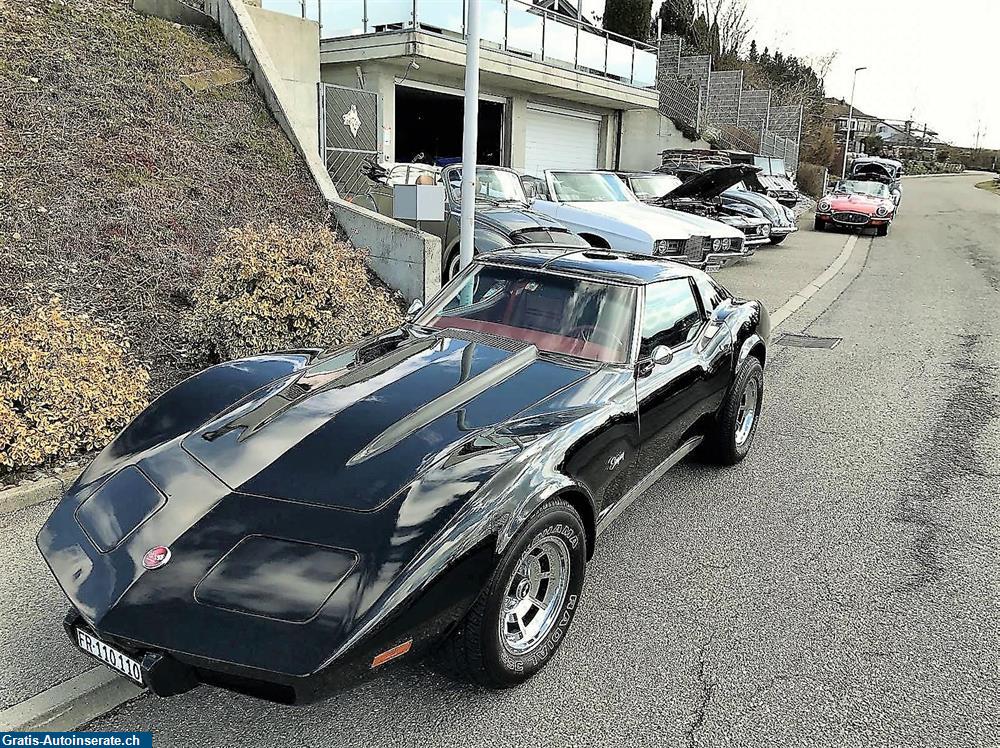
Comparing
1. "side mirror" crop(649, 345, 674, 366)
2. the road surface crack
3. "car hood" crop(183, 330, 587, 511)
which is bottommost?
the road surface crack

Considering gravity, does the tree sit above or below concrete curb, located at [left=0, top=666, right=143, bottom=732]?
above

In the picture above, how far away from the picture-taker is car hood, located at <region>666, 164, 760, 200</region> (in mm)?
13266

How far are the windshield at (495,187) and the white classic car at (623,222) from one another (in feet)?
1.03

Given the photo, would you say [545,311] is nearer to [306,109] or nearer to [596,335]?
[596,335]

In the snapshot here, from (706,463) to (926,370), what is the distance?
393 cm

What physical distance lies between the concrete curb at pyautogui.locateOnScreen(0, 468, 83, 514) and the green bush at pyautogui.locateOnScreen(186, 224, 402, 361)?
1720mm

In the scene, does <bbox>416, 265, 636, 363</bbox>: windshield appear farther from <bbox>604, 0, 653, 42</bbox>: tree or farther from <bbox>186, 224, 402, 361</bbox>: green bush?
<bbox>604, 0, 653, 42</bbox>: tree

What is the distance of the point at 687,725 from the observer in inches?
110

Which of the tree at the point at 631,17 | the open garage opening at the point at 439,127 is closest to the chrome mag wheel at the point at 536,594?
the open garage opening at the point at 439,127

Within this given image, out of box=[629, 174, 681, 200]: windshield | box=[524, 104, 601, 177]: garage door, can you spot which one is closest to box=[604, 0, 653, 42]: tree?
box=[524, 104, 601, 177]: garage door

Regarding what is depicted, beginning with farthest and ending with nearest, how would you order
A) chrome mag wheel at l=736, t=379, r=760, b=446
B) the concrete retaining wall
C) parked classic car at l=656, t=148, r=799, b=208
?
parked classic car at l=656, t=148, r=799, b=208 < the concrete retaining wall < chrome mag wheel at l=736, t=379, r=760, b=446

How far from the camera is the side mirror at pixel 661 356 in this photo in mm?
4012

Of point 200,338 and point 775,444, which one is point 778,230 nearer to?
point 775,444

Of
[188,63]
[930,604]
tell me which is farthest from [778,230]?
[930,604]
